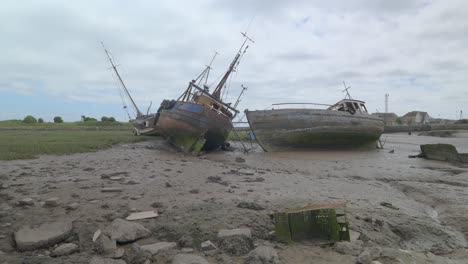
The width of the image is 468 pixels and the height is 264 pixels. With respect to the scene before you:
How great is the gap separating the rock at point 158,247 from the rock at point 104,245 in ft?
1.03

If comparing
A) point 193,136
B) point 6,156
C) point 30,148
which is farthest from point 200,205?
point 193,136

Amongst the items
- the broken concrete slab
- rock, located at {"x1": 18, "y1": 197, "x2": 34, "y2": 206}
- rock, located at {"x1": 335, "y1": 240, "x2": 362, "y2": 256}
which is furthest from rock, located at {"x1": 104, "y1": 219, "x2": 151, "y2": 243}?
rock, located at {"x1": 335, "y1": 240, "x2": 362, "y2": 256}

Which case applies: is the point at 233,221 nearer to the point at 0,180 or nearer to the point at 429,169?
the point at 0,180

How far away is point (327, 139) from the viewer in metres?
19.6

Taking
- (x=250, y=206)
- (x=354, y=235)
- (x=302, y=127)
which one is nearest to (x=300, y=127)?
(x=302, y=127)

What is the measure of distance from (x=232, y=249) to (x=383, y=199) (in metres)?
4.32

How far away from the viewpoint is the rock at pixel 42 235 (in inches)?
129

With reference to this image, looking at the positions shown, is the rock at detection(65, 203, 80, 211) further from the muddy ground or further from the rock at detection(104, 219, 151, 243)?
the rock at detection(104, 219, 151, 243)

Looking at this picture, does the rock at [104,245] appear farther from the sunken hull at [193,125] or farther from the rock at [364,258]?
the sunken hull at [193,125]

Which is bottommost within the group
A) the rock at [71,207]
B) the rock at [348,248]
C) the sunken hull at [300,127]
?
the rock at [348,248]

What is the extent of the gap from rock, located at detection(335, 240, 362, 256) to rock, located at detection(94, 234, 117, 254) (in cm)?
236

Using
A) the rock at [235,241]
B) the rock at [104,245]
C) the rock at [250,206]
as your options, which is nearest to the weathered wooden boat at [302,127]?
the rock at [250,206]

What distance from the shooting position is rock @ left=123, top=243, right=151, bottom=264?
3018mm

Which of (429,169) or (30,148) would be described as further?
(30,148)
